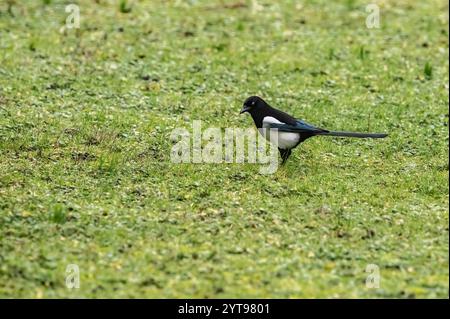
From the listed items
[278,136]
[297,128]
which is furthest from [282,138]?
[297,128]

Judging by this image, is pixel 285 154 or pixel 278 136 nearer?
pixel 278 136

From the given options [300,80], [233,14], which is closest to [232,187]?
[300,80]

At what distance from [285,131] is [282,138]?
0.07 m

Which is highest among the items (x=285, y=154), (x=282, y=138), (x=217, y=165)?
(x=282, y=138)

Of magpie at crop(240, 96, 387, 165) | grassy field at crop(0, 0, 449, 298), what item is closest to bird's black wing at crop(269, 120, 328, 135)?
magpie at crop(240, 96, 387, 165)

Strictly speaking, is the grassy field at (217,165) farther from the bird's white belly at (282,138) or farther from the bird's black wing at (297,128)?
the bird's black wing at (297,128)

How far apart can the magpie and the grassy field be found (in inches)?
10.7

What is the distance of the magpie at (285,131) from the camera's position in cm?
892

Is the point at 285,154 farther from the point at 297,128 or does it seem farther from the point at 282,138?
the point at 297,128

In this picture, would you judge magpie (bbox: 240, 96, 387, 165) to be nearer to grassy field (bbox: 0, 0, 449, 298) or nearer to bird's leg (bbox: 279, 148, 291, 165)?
bird's leg (bbox: 279, 148, 291, 165)

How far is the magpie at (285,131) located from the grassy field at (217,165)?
272mm

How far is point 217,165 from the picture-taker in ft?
30.0

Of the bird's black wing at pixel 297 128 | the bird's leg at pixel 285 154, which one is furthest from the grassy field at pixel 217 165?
the bird's black wing at pixel 297 128

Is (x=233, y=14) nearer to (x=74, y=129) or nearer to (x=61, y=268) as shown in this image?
(x=74, y=129)
